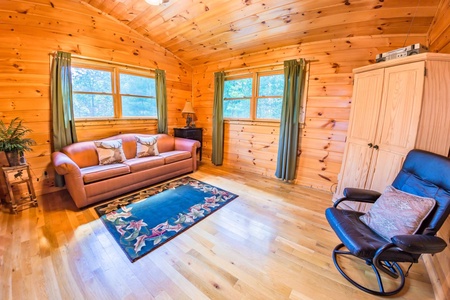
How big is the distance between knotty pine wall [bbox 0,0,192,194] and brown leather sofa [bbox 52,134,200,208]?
39 centimetres

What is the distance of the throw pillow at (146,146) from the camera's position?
3.35 m

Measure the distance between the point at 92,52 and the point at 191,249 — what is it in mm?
3431

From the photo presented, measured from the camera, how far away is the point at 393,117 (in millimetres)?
2002

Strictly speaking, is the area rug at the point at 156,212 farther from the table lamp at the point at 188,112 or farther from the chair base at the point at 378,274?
the table lamp at the point at 188,112

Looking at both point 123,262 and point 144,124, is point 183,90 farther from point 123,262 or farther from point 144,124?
point 123,262

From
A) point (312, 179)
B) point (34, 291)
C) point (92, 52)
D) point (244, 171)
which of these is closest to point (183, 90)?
point (92, 52)

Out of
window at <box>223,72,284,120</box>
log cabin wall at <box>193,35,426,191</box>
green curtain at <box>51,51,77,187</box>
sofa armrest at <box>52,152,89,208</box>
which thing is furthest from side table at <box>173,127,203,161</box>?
sofa armrest at <box>52,152,89,208</box>

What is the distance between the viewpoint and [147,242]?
184 centimetres

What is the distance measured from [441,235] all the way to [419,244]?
769 millimetres

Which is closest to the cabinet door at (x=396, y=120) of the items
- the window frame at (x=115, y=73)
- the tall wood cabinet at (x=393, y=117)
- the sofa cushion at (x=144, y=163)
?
the tall wood cabinet at (x=393, y=117)

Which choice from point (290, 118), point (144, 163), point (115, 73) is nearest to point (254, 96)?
point (290, 118)

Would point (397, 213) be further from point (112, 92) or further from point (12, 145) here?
point (112, 92)

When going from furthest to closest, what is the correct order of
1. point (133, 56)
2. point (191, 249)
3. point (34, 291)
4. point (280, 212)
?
1. point (133, 56)
2. point (280, 212)
3. point (191, 249)
4. point (34, 291)

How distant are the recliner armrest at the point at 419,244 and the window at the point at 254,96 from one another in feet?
8.58
